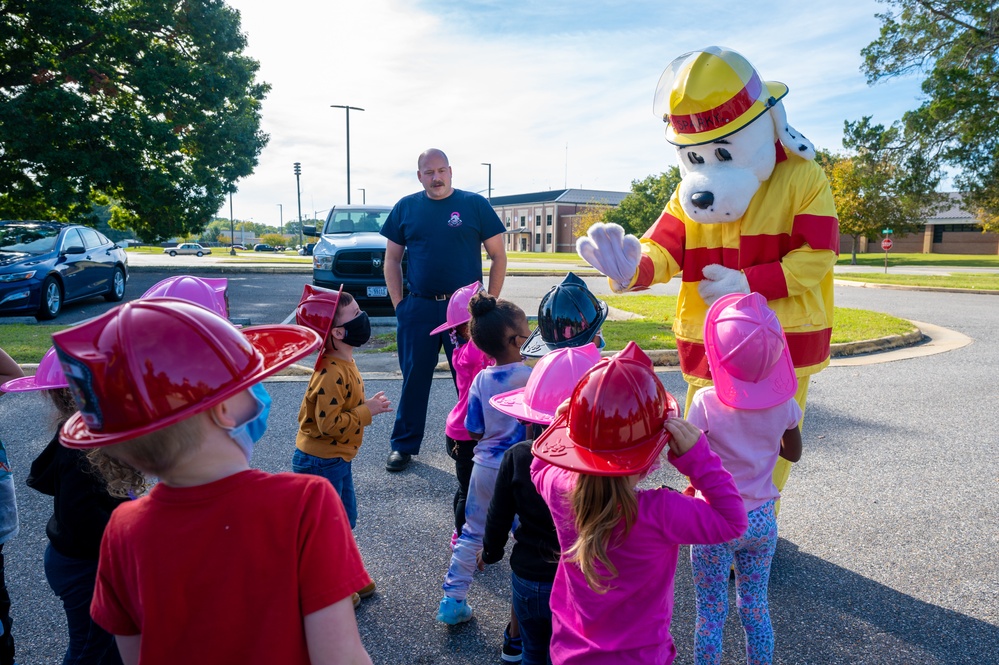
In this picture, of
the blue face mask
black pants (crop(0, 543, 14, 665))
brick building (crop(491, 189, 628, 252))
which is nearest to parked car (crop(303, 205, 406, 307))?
black pants (crop(0, 543, 14, 665))

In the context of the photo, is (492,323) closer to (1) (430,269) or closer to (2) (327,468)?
(2) (327,468)

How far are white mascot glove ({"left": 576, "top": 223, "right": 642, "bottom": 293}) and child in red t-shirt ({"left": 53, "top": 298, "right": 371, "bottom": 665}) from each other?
2.01 metres

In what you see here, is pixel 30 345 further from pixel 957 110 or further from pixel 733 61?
pixel 957 110

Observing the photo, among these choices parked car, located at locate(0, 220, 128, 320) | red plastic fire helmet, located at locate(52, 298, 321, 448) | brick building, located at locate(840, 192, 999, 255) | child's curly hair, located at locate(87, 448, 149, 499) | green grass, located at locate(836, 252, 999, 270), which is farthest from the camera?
brick building, located at locate(840, 192, 999, 255)

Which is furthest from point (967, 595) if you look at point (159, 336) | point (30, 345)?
point (30, 345)

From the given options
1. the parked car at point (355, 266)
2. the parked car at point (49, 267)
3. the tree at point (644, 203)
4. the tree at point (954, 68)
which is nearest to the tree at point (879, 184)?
the tree at point (954, 68)

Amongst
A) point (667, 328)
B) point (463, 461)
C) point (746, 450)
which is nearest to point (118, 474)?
point (463, 461)

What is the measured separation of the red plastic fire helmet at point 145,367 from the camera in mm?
1094

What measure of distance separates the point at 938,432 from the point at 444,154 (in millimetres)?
4458

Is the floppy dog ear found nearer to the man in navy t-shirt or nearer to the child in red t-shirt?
the man in navy t-shirt

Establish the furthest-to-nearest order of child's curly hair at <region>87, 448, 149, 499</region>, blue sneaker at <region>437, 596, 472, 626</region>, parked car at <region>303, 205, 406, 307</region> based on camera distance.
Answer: parked car at <region>303, 205, 406, 307</region> < blue sneaker at <region>437, 596, 472, 626</region> < child's curly hair at <region>87, 448, 149, 499</region>

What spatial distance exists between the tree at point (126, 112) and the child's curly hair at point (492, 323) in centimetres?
1758

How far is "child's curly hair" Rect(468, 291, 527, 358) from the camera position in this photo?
2.87 meters

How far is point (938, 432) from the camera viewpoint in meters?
5.30
